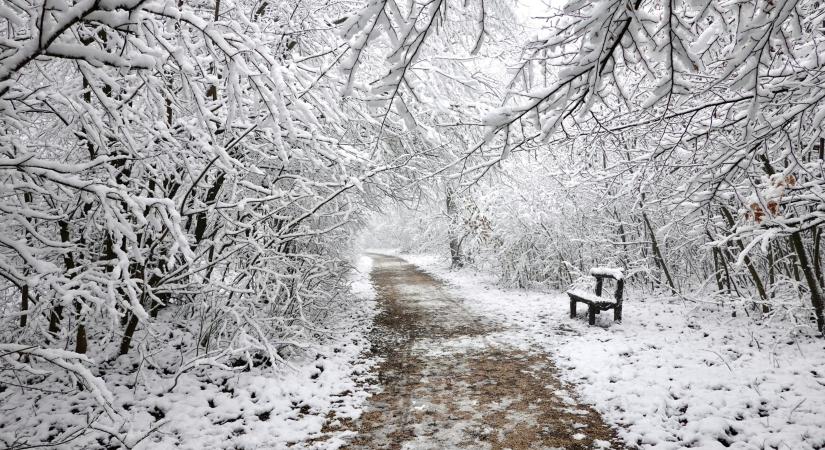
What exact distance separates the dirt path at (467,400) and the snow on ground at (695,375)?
33 centimetres

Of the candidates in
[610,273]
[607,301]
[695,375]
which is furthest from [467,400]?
[610,273]

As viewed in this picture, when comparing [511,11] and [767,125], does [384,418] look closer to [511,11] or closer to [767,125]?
[767,125]

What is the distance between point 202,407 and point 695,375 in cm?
523

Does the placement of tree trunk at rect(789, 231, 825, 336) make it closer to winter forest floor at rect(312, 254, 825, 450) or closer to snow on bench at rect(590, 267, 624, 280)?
winter forest floor at rect(312, 254, 825, 450)

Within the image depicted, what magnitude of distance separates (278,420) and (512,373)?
9.38 feet

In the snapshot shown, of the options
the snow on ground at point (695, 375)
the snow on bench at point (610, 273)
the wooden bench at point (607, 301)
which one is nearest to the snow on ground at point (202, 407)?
the snow on ground at point (695, 375)

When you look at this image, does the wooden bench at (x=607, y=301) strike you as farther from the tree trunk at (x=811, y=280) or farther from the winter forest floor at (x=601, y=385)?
the tree trunk at (x=811, y=280)

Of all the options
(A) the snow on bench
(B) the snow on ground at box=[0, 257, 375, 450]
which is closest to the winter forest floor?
(B) the snow on ground at box=[0, 257, 375, 450]

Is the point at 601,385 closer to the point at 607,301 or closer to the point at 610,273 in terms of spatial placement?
the point at 607,301

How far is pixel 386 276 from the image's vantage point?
16.9 meters

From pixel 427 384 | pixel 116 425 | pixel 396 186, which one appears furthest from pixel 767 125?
pixel 116 425

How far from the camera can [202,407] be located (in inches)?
163

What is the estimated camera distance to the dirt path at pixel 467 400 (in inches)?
146

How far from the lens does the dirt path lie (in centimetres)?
370
